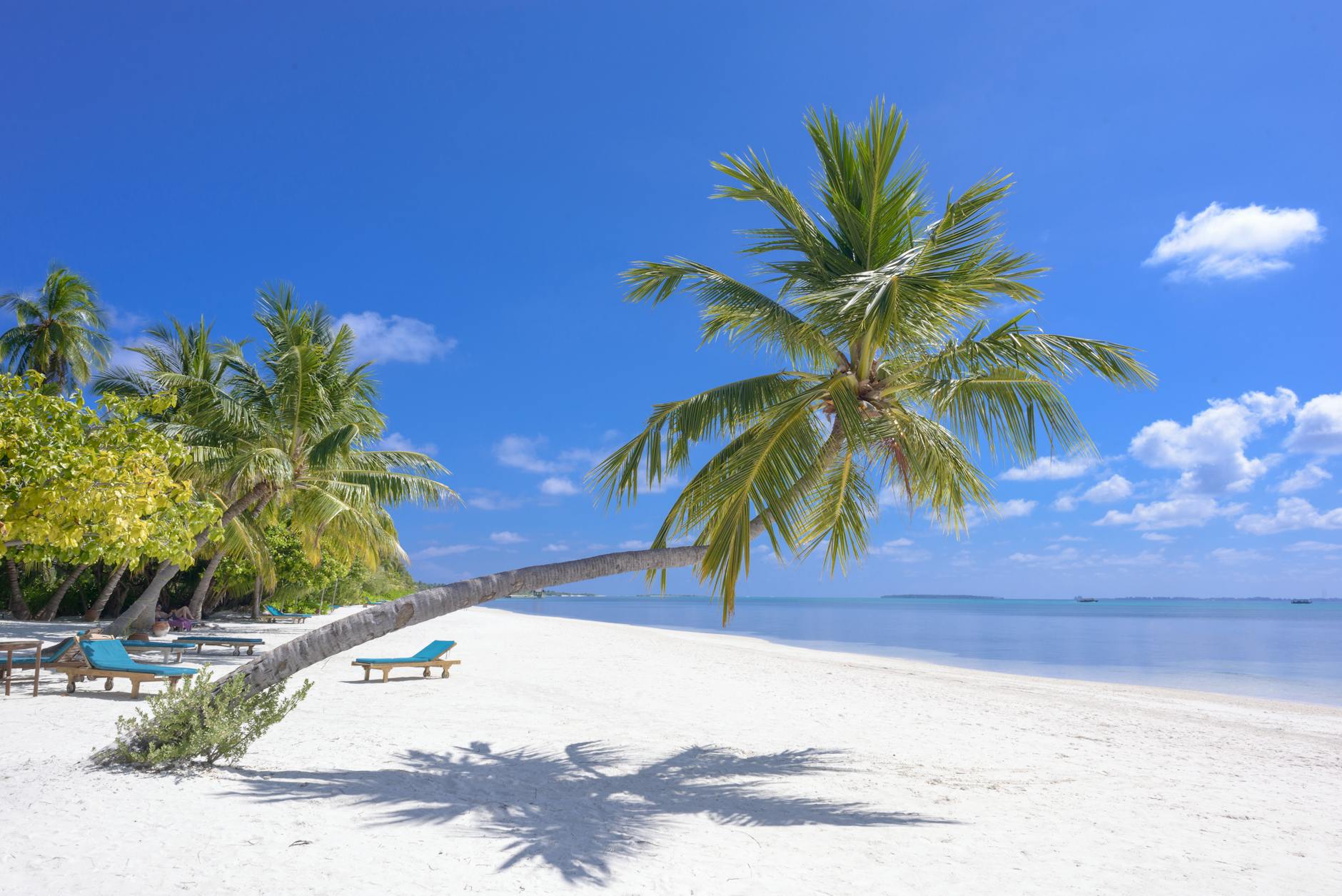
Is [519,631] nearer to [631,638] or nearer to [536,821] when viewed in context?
[631,638]

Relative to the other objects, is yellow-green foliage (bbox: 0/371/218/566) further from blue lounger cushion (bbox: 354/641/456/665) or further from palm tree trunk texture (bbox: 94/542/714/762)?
blue lounger cushion (bbox: 354/641/456/665)

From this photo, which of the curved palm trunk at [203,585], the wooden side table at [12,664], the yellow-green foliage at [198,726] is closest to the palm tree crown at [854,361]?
the yellow-green foliage at [198,726]

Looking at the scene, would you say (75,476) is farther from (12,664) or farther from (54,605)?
(54,605)

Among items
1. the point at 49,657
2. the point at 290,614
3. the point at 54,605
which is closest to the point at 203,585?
the point at 54,605

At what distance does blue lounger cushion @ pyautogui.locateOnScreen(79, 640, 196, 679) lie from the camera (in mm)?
8547

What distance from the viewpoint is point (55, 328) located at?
20.9m

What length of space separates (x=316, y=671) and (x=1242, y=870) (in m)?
11.5

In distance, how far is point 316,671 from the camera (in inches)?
471

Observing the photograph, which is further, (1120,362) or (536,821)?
(1120,362)

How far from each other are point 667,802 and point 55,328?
2321 centimetres

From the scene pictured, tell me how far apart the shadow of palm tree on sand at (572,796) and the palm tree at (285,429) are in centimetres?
862

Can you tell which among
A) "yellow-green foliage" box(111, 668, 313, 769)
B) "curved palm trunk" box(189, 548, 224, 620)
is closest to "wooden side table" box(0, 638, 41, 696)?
"yellow-green foliage" box(111, 668, 313, 769)

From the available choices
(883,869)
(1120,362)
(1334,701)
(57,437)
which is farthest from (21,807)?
(1334,701)

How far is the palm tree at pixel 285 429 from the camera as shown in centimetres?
1372
